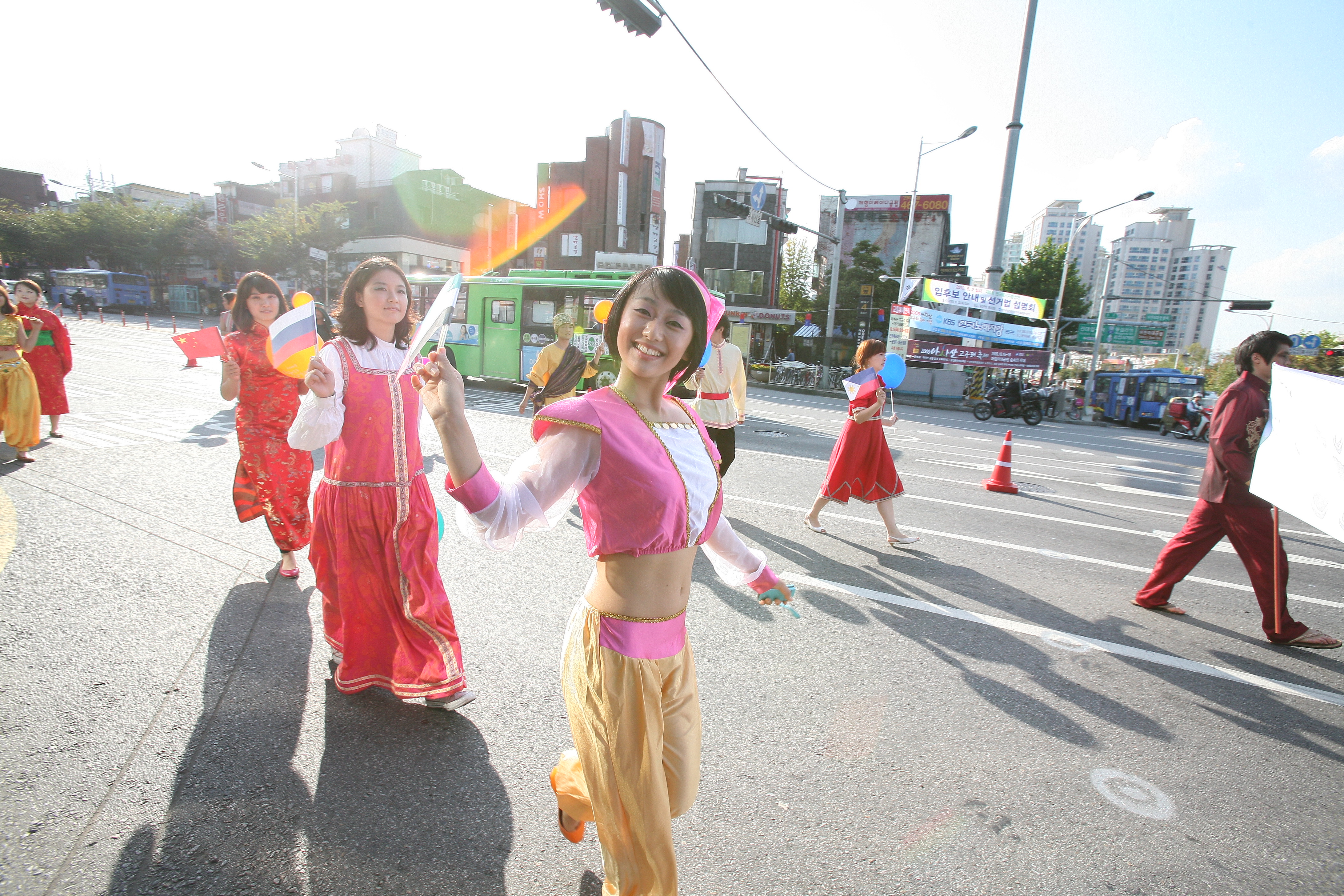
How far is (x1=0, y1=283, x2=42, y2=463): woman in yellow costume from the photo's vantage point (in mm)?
6449

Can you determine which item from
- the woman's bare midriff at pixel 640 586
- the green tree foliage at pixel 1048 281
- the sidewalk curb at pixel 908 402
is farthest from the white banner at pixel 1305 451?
the green tree foliage at pixel 1048 281

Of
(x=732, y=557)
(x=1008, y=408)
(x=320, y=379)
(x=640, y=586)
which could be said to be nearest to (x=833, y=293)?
(x=1008, y=408)

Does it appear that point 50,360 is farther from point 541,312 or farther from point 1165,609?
point 1165,609

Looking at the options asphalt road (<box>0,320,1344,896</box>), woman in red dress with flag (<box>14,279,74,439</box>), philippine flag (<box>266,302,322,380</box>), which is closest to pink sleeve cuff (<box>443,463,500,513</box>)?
asphalt road (<box>0,320,1344,896</box>)

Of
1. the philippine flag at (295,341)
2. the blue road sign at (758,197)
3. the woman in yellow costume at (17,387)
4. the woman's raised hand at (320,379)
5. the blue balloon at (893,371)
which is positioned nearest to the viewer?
the woman's raised hand at (320,379)

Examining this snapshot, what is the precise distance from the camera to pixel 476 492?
131cm

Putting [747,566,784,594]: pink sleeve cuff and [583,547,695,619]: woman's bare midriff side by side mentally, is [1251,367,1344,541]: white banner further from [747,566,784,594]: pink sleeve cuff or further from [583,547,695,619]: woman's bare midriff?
[583,547,695,619]: woman's bare midriff

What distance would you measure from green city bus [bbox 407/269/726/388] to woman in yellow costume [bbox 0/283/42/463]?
765cm

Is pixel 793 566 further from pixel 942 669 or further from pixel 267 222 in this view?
pixel 267 222

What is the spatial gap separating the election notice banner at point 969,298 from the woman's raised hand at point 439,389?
21810mm

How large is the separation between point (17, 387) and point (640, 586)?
8406 mm

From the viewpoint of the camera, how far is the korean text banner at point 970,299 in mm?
20672

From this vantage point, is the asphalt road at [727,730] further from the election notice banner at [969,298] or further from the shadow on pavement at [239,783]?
the election notice banner at [969,298]

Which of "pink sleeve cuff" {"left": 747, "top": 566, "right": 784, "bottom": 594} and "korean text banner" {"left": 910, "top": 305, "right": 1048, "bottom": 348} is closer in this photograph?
"pink sleeve cuff" {"left": 747, "top": 566, "right": 784, "bottom": 594}
